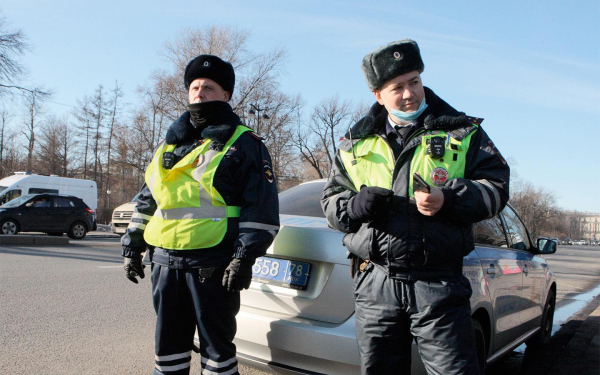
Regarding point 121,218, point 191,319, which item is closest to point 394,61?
point 191,319

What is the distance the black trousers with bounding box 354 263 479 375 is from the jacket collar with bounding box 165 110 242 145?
1039mm

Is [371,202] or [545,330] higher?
[371,202]

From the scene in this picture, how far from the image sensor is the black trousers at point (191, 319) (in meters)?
2.45

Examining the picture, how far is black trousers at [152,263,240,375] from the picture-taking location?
2.45 meters

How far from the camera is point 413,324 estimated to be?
6.44 feet

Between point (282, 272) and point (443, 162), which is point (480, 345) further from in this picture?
point (443, 162)

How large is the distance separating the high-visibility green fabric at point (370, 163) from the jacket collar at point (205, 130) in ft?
2.27

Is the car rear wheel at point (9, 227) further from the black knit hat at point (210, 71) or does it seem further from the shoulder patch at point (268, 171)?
the shoulder patch at point (268, 171)

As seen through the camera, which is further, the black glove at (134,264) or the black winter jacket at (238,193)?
the black glove at (134,264)

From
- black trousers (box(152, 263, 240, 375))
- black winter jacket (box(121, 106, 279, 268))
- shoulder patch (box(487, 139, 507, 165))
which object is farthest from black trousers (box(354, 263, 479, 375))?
black trousers (box(152, 263, 240, 375))

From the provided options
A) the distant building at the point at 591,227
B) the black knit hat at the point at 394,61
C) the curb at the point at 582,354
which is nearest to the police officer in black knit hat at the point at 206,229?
the black knit hat at the point at 394,61

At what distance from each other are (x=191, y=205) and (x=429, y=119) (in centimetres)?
124

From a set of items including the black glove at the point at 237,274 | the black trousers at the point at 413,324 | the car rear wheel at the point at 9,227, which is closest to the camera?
the black trousers at the point at 413,324

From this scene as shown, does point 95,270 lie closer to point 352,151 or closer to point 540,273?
point 540,273
